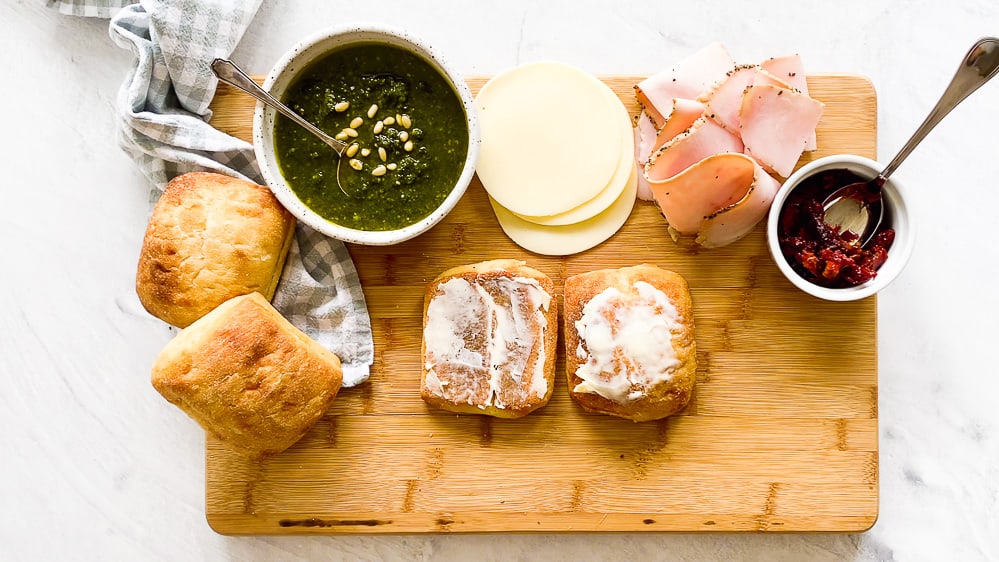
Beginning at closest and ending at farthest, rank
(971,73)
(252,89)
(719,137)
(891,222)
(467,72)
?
1. (971,73)
2. (252,89)
3. (891,222)
4. (719,137)
5. (467,72)

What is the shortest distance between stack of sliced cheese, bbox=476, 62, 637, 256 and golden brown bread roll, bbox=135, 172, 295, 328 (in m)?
0.80

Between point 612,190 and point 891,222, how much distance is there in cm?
94

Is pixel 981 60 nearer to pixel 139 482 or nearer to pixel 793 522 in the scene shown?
pixel 793 522

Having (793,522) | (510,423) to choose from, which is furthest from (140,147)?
(793,522)

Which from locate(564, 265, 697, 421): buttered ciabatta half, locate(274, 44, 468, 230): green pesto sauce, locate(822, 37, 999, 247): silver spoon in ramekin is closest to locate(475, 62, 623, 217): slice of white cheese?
locate(274, 44, 468, 230): green pesto sauce

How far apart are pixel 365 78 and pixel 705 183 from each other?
1202mm

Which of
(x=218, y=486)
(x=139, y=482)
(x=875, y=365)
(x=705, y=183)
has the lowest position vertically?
(x=139, y=482)

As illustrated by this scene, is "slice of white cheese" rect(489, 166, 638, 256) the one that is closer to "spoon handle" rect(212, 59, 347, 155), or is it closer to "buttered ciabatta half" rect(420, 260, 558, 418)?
"buttered ciabatta half" rect(420, 260, 558, 418)

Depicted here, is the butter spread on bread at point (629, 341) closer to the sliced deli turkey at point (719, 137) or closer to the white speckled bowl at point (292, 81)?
the sliced deli turkey at point (719, 137)

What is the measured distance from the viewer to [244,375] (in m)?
2.59

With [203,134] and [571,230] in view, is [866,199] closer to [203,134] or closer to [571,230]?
[571,230]

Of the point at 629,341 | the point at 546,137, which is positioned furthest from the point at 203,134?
the point at 629,341

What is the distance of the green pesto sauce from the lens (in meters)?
2.65

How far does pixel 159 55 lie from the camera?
9.34 ft
